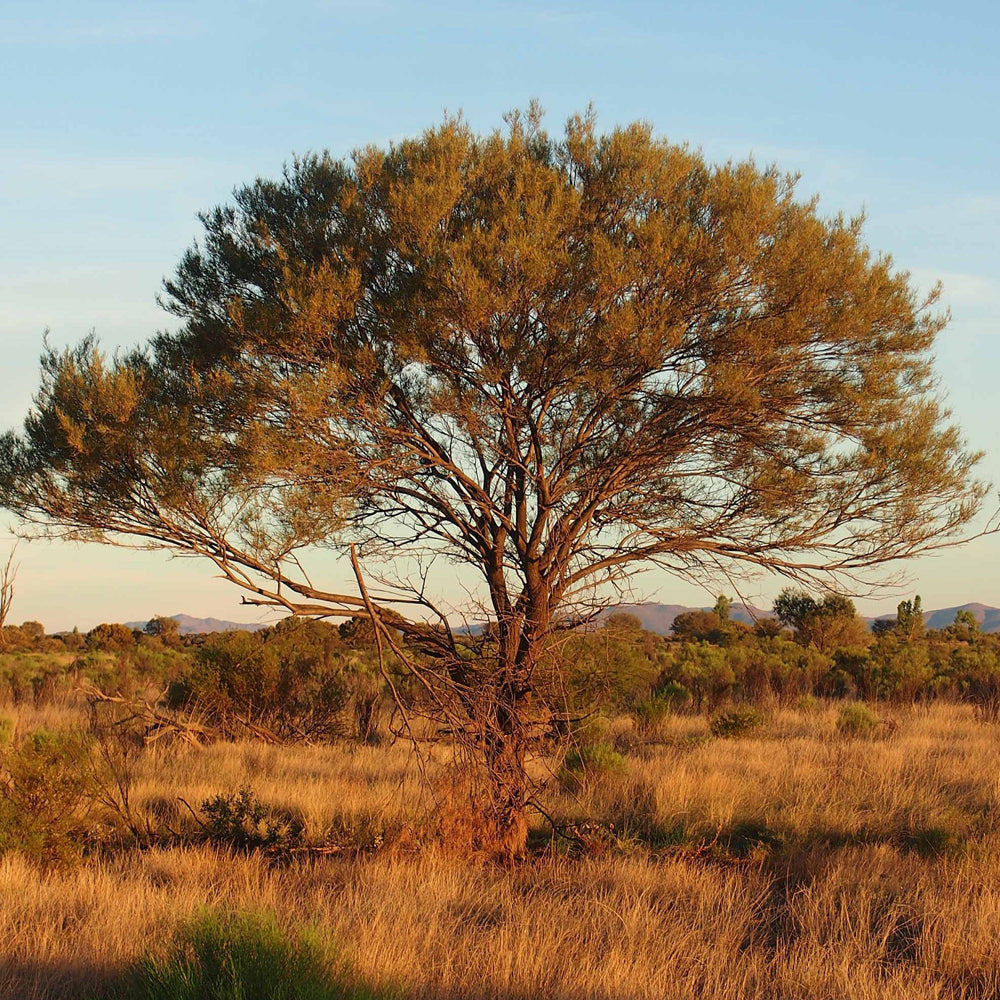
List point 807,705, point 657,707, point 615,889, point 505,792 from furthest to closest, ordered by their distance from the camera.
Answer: point 807,705, point 657,707, point 505,792, point 615,889

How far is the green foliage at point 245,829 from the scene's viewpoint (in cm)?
944

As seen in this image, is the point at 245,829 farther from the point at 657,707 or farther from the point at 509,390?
the point at 657,707

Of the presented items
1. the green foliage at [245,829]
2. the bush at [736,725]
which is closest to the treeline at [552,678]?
the bush at [736,725]

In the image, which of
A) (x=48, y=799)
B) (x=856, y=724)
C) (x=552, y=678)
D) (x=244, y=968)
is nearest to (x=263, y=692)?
(x=48, y=799)

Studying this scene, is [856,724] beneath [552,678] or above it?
beneath

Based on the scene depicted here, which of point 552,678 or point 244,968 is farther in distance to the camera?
point 552,678

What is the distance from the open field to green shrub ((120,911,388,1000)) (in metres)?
0.28

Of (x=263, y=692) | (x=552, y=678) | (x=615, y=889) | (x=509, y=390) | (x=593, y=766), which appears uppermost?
(x=509, y=390)

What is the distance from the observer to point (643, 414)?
938 centimetres

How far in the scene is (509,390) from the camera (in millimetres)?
8773

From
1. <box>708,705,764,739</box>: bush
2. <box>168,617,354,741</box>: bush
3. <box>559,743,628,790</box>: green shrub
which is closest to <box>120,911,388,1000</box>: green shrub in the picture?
<box>559,743,628,790</box>: green shrub

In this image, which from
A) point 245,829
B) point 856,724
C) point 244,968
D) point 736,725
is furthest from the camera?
point 856,724

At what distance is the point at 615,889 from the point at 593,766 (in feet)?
15.1

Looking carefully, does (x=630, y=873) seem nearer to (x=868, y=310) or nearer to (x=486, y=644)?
(x=486, y=644)
